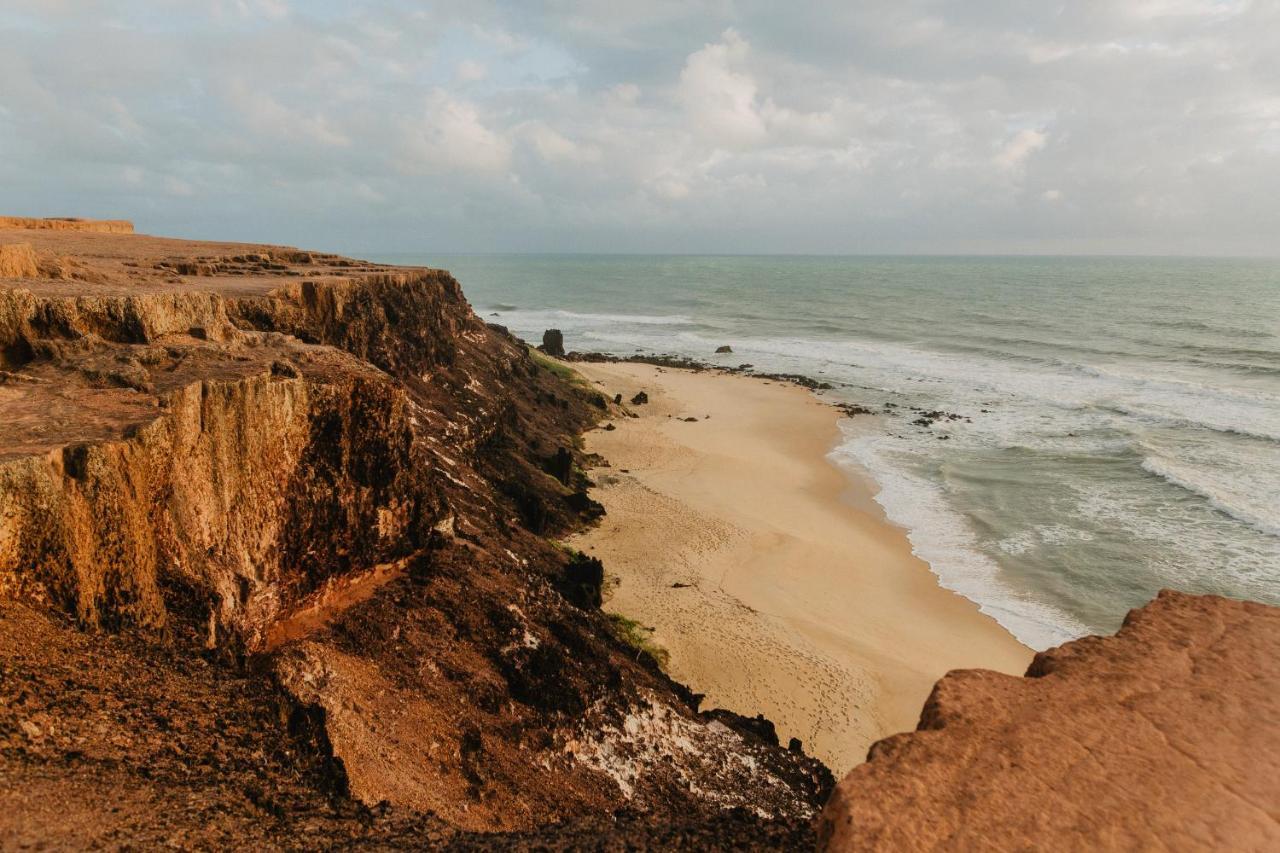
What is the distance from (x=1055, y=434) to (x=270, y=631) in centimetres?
4131

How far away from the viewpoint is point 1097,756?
493cm

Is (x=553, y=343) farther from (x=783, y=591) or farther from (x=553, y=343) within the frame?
(x=783, y=591)

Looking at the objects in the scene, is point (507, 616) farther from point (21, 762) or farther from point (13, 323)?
point (13, 323)

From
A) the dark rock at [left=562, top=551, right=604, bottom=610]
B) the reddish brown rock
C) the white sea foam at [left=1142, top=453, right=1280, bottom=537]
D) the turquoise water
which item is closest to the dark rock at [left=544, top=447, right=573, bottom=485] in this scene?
the dark rock at [left=562, top=551, right=604, bottom=610]

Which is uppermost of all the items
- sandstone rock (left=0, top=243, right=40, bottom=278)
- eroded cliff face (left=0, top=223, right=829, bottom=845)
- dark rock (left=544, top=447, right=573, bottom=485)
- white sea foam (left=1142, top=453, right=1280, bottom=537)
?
sandstone rock (left=0, top=243, right=40, bottom=278)

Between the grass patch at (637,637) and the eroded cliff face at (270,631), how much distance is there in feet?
3.98

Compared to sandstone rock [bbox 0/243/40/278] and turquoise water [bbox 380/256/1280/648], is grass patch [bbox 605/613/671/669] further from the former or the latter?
sandstone rock [bbox 0/243/40/278]

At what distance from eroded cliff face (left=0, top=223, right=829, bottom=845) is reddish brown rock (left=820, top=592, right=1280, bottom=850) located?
8.03 feet

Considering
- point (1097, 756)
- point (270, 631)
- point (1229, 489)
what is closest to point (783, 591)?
point (270, 631)

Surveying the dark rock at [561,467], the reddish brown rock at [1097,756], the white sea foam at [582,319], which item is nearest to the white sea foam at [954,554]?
the dark rock at [561,467]

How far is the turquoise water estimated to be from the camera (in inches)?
A: 903

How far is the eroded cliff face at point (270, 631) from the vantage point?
598cm

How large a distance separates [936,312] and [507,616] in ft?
336

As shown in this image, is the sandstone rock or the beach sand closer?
the sandstone rock
